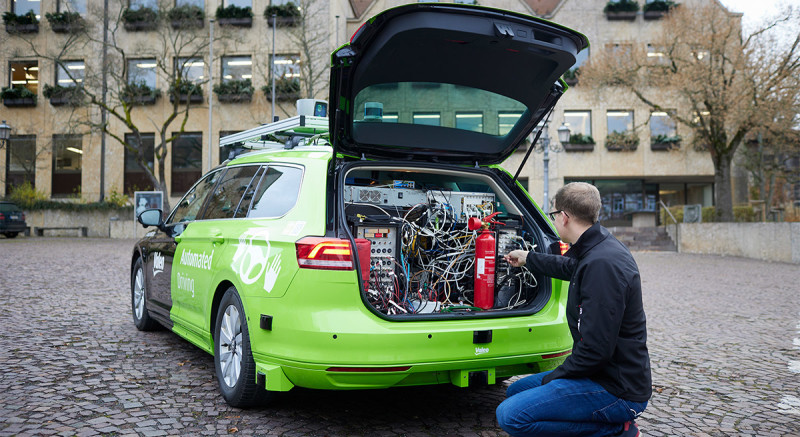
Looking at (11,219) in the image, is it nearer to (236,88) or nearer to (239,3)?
(236,88)

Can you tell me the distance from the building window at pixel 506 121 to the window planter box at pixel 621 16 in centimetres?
3287

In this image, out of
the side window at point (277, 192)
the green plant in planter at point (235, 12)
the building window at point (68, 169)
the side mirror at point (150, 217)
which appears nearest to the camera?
the side window at point (277, 192)

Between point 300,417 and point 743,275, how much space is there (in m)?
14.8

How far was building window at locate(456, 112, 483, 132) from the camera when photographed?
4174 millimetres

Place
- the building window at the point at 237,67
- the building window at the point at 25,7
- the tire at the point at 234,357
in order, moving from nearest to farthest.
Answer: the tire at the point at 234,357 → the building window at the point at 237,67 → the building window at the point at 25,7

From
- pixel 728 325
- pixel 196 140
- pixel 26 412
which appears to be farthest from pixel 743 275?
pixel 196 140

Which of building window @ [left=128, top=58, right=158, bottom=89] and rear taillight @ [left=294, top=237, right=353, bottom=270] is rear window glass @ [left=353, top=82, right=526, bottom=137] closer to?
rear taillight @ [left=294, top=237, right=353, bottom=270]

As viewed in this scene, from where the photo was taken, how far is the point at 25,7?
3581 cm

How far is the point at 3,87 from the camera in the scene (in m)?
34.8

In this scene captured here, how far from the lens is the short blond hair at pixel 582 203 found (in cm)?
298

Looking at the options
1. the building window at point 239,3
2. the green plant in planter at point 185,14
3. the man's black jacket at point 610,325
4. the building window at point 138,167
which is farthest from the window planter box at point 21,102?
the man's black jacket at point 610,325

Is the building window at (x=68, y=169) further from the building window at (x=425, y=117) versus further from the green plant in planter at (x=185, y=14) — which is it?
the building window at (x=425, y=117)

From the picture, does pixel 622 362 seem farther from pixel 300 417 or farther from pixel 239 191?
pixel 239 191

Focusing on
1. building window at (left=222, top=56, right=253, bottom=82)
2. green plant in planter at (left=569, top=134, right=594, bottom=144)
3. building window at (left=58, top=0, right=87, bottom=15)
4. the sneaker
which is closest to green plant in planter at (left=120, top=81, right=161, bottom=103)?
building window at (left=222, top=56, right=253, bottom=82)
